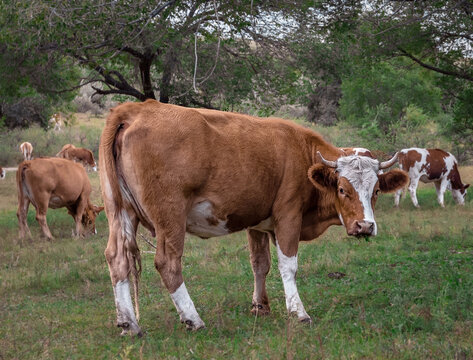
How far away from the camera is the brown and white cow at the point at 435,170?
59.9ft

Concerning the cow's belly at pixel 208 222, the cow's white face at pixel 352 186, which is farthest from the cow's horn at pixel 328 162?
the cow's belly at pixel 208 222

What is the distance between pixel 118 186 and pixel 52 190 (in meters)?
9.23

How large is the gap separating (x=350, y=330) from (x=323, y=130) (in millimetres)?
32091

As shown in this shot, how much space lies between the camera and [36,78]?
15570 millimetres

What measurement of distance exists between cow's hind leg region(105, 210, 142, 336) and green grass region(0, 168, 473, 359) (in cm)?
19

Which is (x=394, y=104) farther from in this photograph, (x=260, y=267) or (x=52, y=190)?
(x=260, y=267)

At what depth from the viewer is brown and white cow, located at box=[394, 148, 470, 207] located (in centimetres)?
1825

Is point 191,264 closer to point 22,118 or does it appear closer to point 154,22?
point 154,22

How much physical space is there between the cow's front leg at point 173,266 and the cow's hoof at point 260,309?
36.4 inches

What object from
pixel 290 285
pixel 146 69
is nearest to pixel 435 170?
pixel 146 69

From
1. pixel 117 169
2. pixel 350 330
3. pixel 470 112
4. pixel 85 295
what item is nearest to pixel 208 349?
pixel 350 330

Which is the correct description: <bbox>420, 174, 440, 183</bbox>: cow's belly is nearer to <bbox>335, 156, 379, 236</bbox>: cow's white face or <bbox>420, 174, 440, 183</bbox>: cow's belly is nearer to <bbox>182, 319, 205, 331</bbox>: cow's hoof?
<bbox>335, 156, 379, 236</bbox>: cow's white face

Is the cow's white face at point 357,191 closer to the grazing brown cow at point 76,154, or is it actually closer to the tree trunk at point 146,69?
the tree trunk at point 146,69

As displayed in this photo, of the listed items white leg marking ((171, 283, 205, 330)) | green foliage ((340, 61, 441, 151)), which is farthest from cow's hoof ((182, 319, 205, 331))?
green foliage ((340, 61, 441, 151))
